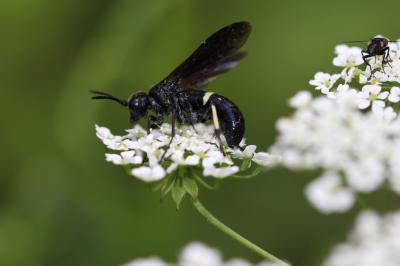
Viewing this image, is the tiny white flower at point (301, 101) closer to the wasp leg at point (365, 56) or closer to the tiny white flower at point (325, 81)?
the tiny white flower at point (325, 81)

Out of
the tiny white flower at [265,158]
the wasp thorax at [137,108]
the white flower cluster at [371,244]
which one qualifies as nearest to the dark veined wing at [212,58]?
the wasp thorax at [137,108]

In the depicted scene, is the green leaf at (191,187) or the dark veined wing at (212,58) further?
the dark veined wing at (212,58)

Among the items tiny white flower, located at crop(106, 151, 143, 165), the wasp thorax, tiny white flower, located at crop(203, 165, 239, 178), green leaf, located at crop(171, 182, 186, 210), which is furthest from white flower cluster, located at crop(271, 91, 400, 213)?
the wasp thorax

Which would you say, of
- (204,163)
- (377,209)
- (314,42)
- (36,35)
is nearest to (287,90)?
(314,42)

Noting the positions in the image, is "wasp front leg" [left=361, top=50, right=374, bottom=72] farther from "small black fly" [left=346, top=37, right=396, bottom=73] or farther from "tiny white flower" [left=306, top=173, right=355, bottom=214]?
"tiny white flower" [left=306, top=173, right=355, bottom=214]

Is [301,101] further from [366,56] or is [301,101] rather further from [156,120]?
[156,120]
